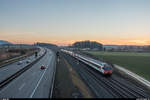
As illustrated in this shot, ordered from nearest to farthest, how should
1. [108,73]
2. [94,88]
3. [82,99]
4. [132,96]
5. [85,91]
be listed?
[82,99] < [132,96] < [85,91] < [94,88] < [108,73]

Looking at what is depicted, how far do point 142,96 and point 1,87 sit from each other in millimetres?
27394

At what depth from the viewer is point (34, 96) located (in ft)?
72.8

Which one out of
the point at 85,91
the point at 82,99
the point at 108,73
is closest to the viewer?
the point at 82,99

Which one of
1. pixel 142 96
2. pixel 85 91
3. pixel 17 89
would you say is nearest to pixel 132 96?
pixel 142 96

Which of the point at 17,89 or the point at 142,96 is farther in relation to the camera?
the point at 17,89

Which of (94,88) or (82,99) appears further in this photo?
(94,88)

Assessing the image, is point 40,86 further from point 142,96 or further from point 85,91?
point 142,96

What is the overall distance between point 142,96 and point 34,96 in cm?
1883

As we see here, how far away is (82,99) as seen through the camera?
21281 mm

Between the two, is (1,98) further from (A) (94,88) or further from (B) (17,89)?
(A) (94,88)

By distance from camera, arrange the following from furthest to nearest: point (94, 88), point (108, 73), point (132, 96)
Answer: point (108, 73)
point (94, 88)
point (132, 96)

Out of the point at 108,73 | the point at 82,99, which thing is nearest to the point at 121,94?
the point at 82,99

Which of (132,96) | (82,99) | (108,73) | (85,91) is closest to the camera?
(82,99)

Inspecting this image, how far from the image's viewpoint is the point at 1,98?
2161cm
